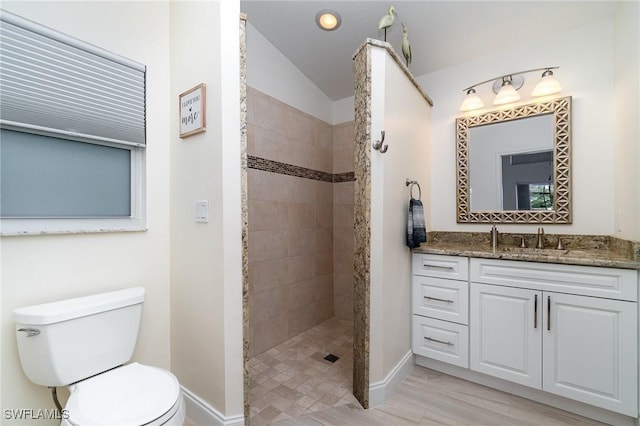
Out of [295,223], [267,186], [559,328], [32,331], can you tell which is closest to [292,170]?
[267,186]

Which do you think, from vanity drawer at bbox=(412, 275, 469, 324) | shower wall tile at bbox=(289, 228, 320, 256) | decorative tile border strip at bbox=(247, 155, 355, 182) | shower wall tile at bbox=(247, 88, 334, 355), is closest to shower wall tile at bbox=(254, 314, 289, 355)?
shower wall tile at bbox=(247, 88, 334, 355)

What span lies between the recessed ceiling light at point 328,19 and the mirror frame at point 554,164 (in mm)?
1302

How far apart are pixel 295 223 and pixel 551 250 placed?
6.64 feet

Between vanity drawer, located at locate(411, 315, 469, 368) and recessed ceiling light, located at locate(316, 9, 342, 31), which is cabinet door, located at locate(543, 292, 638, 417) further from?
recessed ceiling light, located at locate(316, 9, 342, 31)

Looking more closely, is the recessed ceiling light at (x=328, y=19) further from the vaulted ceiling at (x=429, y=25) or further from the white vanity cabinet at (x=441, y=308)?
the white vanity cabinet at (x=441, y=308)

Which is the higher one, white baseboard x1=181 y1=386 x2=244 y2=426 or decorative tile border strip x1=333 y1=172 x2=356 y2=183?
decorative tile border strip x1=333 y1=172 x2=356 y2=183

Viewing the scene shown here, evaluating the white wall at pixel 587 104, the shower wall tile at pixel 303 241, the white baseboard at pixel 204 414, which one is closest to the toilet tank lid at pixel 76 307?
the white baseboard at pixel 204 414

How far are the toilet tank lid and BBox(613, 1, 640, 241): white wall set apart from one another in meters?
2.75

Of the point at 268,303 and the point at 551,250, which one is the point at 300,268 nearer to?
the point at 268,303

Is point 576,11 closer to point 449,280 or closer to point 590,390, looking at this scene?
point 449,280

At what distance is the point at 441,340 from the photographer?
76.7 inches

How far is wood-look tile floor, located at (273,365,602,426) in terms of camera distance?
1528 mm

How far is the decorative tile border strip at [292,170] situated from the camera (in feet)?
7.63

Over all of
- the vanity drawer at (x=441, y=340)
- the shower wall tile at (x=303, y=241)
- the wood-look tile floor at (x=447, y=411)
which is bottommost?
the wood-look tile floor at (x=447, y=411)
